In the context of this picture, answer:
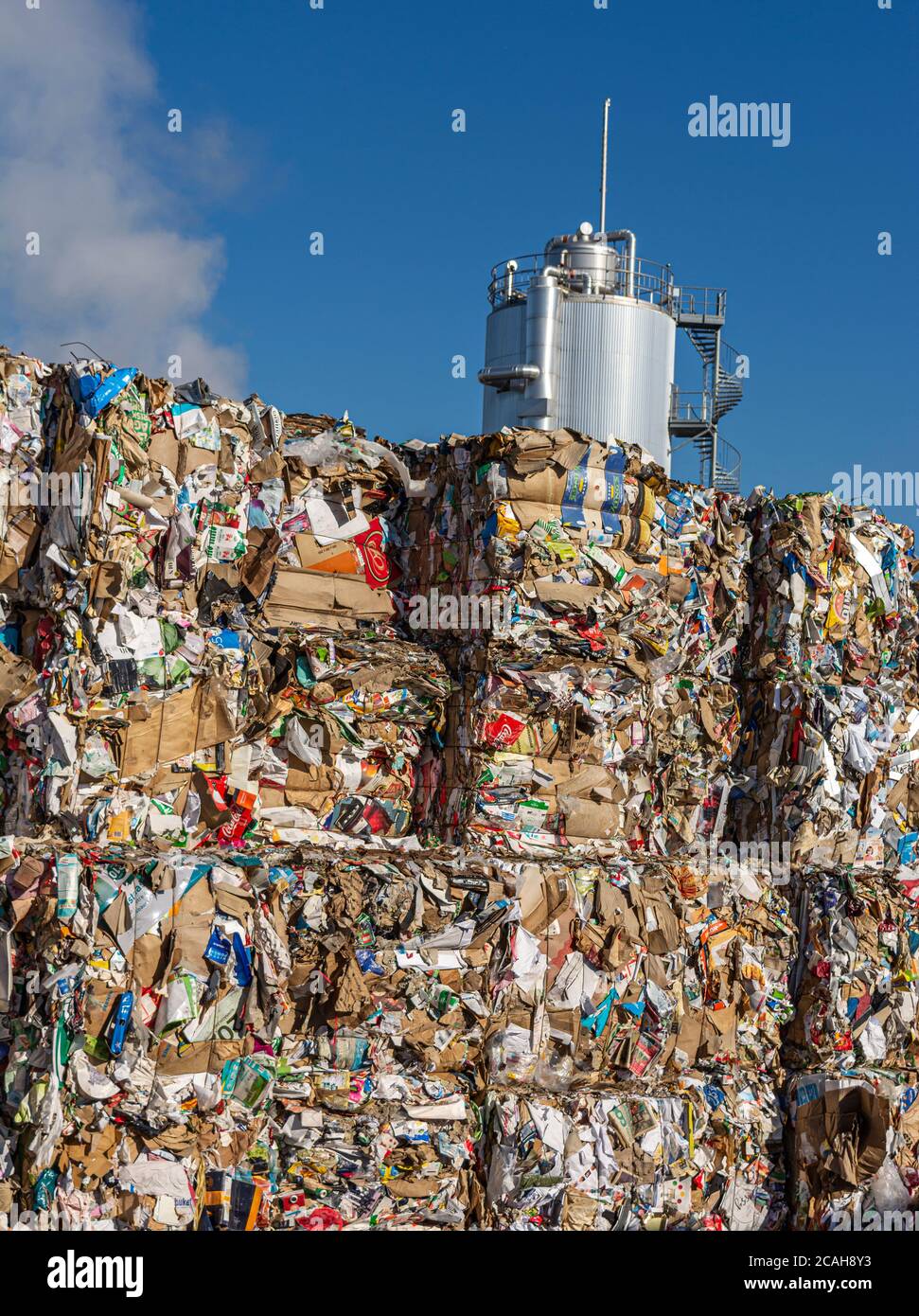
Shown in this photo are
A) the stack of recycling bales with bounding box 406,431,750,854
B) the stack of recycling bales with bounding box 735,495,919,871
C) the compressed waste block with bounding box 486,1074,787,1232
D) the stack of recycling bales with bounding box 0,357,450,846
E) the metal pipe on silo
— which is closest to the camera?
the stack of recycling bales with bounding box 0,357,450,846

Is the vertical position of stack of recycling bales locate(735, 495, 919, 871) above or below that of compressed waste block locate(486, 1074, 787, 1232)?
above

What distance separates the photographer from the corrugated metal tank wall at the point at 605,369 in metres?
11.5

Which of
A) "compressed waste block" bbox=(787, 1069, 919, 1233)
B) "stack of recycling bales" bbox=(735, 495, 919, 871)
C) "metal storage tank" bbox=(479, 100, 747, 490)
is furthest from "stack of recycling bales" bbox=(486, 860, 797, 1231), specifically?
"metal storage tank" bbox=(479, 100, 747, 490)

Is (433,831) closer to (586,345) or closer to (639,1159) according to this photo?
(639,1159)

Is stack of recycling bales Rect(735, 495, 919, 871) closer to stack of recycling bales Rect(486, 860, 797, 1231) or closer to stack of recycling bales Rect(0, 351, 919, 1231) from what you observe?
stack of recycling bales Rect(0, 351, 919, 1231)

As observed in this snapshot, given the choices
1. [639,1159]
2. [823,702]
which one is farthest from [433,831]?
[823,702]

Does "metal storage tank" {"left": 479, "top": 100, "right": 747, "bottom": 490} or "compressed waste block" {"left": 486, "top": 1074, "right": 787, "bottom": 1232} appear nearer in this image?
"compressed waste block" {"left": 486, "top": 1074, "right": 787, "bottom": 1232}

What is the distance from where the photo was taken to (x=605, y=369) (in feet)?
38.0

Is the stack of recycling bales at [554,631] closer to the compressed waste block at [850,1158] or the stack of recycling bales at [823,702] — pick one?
the stack of recycling bales at [823,702]

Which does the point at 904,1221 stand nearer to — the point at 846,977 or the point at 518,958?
the point at 846,977

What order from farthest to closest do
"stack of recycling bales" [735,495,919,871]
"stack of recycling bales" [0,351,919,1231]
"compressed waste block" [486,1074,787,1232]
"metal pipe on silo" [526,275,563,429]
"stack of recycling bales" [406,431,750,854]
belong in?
"metal pipe on silo" [526,275,563,429], "stack of recycling bales" [735,495,919,871], "stack of recycling bales" [406,431,750,854], "compressed waste block" [486,1074,787,1232], "stack of recycling bales" [0,351,919,1231]

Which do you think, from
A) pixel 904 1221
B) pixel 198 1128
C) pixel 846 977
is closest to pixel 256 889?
pixel 198 1128

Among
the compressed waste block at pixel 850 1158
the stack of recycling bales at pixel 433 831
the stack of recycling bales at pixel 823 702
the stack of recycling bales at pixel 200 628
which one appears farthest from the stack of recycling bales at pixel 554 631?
the compressed waste block at pixel 850 1158

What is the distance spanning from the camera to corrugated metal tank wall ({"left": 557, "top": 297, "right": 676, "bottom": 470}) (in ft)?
37.8
